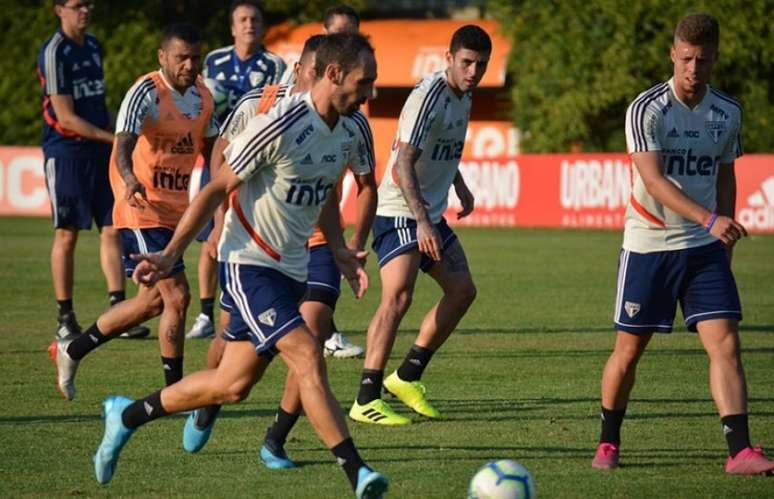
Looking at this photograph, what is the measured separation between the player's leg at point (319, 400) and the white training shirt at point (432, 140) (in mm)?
2757

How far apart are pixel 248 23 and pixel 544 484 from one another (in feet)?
22.8

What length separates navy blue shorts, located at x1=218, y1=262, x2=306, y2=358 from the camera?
693cm

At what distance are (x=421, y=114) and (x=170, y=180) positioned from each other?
206 centimetres

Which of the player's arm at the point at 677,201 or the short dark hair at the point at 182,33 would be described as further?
the short dark hair at the point at 182,33

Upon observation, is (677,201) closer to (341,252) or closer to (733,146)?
(733,146)

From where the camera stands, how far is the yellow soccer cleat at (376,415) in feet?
30.4

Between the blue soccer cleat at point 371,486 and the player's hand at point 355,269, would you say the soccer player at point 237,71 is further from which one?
the blue soccer cleat at point 371,486

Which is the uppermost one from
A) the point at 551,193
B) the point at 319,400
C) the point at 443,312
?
the point at 319,400

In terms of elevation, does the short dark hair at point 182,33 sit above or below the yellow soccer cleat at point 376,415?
above

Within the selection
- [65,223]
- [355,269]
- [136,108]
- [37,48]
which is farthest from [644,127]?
[37,48]

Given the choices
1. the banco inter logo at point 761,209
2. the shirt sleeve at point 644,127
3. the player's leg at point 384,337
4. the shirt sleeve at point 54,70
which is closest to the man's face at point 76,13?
the shirt sleeve at point 54,70

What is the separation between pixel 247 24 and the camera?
43.5 ft

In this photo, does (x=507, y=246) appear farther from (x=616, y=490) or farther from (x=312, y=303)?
(x=616, y=490)

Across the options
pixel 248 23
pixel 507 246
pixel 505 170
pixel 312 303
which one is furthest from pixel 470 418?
pixel 505 170
